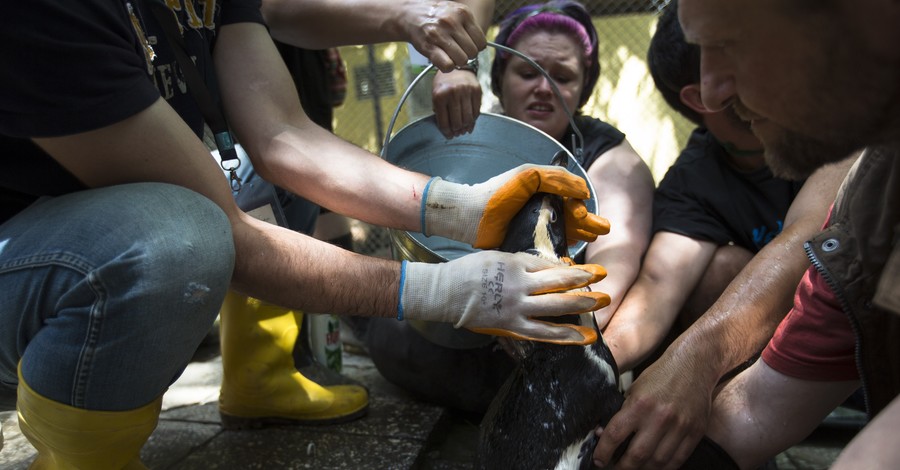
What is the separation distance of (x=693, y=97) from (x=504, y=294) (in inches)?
47.8

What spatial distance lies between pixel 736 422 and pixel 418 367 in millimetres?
1059

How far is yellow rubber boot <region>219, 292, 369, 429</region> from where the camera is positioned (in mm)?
2227

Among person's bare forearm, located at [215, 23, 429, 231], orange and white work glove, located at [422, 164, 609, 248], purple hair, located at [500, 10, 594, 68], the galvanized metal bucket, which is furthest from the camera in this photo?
purple hair, located at [500, 10, 594, 68]

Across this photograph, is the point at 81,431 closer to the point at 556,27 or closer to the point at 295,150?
the point at 295,150

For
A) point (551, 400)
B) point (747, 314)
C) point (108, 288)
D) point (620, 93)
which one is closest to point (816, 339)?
point (747, 314)

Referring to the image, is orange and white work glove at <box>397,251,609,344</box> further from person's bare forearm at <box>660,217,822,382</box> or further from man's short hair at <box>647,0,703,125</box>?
man's short hair at <box>647,0,703,125</box>

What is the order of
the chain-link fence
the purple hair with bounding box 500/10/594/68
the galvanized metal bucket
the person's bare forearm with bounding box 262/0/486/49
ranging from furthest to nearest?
the chain-link fence, the purple hair with bounding box 500/10/594/68, the galvanized metal bucket, the person's bare forearm with bounding box 262/0/486/49

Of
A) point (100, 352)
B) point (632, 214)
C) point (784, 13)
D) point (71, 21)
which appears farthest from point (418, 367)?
point (784, 13)

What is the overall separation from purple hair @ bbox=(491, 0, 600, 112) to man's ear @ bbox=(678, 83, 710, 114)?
0.46 m

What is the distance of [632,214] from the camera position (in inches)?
92.2

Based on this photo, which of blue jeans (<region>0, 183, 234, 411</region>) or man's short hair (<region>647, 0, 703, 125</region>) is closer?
blue jeans (<region>0, 183, 234, 411</region>)

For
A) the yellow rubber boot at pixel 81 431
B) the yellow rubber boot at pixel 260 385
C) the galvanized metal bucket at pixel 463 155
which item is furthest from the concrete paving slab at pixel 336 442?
the yellow rubber boot at pixel 81 431

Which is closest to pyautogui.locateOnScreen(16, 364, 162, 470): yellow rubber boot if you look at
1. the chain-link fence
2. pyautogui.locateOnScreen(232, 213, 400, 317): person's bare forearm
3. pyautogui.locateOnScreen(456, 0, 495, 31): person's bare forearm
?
pyautogui.locateOnScreen(232, 213, 400, 317): person's bare forearm

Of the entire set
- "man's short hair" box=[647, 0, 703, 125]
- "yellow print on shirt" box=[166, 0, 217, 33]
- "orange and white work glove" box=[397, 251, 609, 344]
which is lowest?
"orange and white work glove" box=[397, 251, 609, 344]
